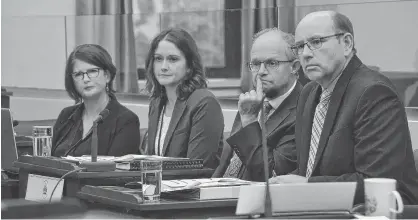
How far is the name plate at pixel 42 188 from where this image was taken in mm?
3379

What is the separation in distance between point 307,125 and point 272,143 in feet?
1.07

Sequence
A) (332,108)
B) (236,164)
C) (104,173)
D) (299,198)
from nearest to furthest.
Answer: (299,198) < (332,108) < (104,173) < (236,164)

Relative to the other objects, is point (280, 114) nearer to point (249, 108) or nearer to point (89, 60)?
point (249, 108)

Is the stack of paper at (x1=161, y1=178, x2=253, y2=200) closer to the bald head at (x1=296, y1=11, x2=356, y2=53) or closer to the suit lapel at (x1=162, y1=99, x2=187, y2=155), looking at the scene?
the bald head at (x1=296, y1=11, x2=356, y2=53)

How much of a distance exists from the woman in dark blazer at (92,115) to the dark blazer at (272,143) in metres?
0.91

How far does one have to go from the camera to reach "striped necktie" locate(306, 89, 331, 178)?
3.26 m

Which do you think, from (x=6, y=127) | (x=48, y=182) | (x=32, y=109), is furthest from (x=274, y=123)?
(x=32, y=109)

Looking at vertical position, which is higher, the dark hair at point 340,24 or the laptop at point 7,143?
the dark hair at point 340,24

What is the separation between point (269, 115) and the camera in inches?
146

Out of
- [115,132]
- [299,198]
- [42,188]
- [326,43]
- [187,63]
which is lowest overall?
[42,188]

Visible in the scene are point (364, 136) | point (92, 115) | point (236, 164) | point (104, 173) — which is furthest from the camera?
point (92, 115)

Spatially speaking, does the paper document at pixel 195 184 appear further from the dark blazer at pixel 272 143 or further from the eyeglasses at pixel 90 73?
the eyeglasses at pixel 90 73

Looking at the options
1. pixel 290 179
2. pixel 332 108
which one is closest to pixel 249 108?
pixel 332 108

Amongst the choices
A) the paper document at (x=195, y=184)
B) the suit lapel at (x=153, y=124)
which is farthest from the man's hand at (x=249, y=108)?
the suit lapel at (x=153, y=124)
